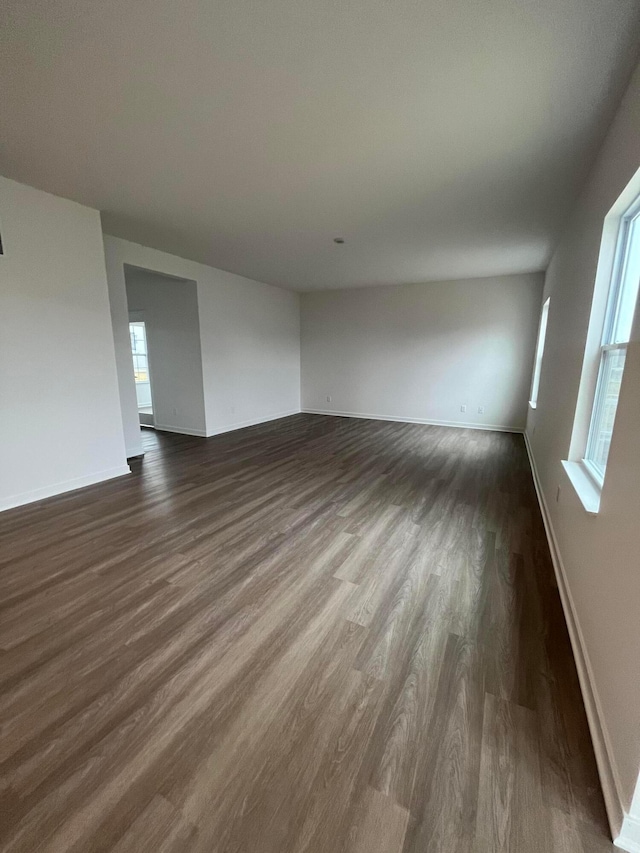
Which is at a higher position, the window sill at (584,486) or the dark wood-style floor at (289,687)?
the window sill at (584,486)

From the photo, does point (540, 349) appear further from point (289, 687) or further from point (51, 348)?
point (51, 348)

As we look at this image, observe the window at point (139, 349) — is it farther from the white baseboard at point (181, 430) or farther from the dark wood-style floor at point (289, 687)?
the dark wood-style floor at point (289, 687)

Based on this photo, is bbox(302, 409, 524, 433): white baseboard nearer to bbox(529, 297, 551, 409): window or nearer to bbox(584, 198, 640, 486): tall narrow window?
bbox(529, 297, 551, 409): window

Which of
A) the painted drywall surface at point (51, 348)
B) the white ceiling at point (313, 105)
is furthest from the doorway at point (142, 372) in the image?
the white ceiling at point (313, 105)

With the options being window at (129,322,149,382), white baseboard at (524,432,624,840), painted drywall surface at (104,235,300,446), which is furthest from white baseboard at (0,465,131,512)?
white baseboard at (524,432,624,840)

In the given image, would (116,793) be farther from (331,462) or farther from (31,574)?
(331,462)

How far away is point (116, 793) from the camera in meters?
1.05

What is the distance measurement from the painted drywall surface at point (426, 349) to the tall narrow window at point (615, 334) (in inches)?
170

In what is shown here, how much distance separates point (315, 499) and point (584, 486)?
2.06 m

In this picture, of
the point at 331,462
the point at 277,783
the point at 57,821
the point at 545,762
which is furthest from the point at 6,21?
the point at 331,462

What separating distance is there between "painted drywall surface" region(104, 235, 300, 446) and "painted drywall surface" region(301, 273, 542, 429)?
60cm

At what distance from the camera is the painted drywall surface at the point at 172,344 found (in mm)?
5391

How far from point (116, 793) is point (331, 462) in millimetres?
3496

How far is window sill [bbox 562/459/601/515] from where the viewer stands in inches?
63.4
